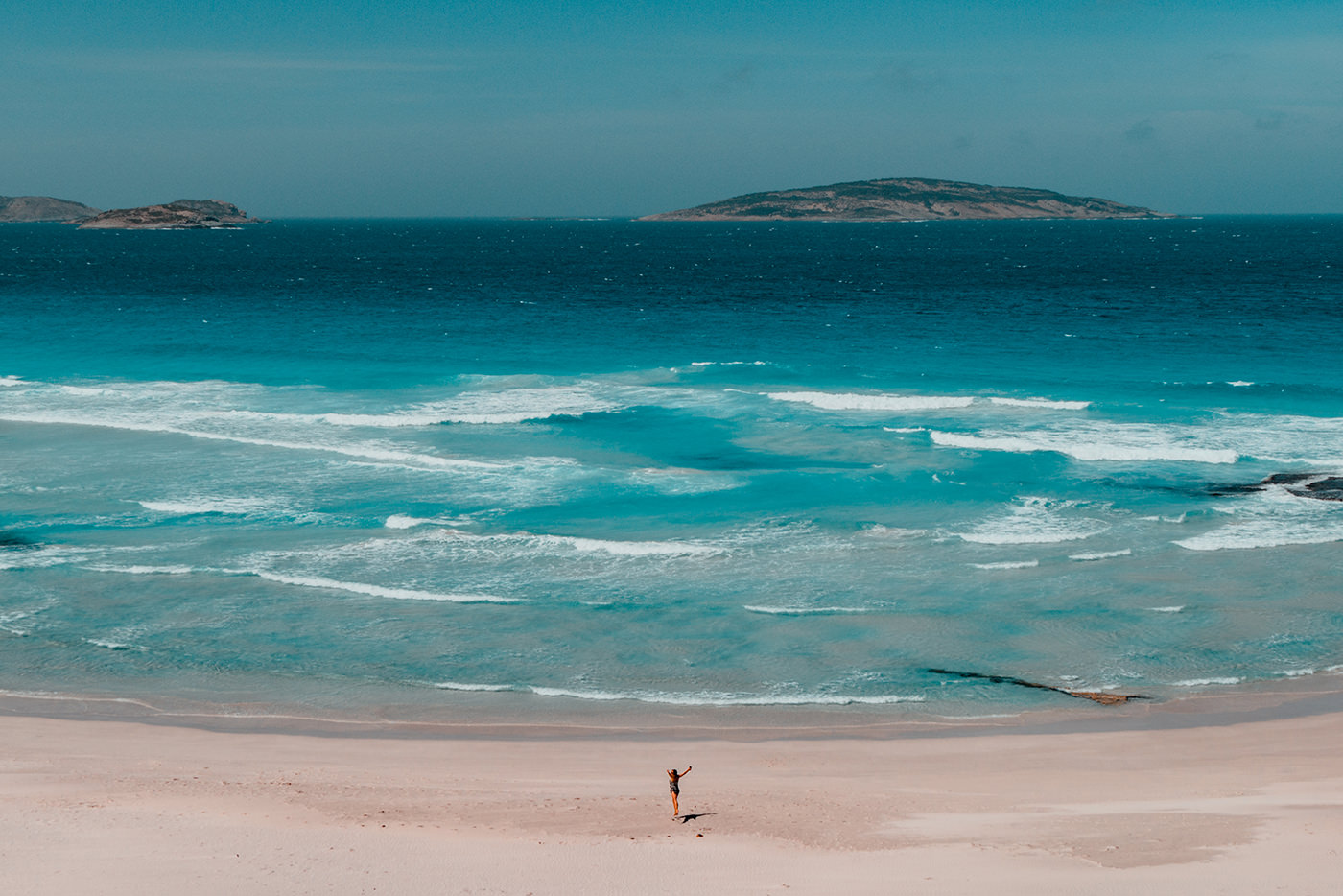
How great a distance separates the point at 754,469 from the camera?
34.6 m

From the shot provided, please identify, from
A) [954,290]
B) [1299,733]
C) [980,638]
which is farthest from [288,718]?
[954,290]

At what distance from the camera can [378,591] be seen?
2422 centimetres

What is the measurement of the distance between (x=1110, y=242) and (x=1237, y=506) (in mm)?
158727

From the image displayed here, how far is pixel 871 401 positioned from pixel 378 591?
25.9 meters

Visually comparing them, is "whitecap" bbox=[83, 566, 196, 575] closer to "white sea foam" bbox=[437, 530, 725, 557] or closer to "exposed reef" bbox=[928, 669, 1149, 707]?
"white sea foam" bbox=[437, 530, 725, 557]

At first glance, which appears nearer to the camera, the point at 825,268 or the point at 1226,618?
the point at 1226,618

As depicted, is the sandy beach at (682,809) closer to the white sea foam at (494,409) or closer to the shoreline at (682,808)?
the shoreline at (682,808)

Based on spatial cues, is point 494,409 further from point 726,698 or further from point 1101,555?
point 726,698

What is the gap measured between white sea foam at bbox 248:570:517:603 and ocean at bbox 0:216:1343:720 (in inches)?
3.9

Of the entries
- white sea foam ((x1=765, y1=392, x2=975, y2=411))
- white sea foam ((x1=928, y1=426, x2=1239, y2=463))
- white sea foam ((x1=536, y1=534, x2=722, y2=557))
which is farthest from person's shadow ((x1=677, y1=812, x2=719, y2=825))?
white sea foam ((x1=765, y1=392, x2=975, y2=411))

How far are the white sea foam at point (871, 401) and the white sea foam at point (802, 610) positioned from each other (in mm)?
21499

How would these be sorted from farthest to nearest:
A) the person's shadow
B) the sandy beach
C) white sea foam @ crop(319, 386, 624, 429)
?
white sea foam @ crop(319, 386, 624, 429), the person's shadow, the sandy beach

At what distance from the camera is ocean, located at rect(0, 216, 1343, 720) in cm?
2067

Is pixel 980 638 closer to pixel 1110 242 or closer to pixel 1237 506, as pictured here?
pixel 1237 506
